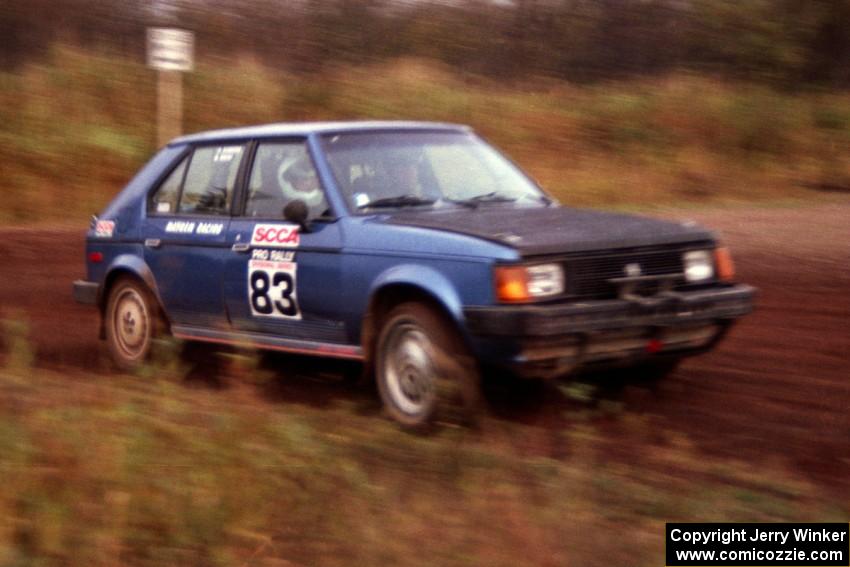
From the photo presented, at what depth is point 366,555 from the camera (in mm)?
3982

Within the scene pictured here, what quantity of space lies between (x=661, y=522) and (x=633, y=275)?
6.87 ft

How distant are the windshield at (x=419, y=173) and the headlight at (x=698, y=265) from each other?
113cm

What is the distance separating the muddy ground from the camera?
5.93m

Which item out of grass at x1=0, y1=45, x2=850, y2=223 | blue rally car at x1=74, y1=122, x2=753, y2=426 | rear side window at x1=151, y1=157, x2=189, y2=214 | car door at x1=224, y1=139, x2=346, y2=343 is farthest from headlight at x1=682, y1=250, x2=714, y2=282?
grass at x1=0, y1=45, x2=850, y2=223

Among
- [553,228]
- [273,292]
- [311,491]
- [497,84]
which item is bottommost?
[311,491]

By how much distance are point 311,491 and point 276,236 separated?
112 inches

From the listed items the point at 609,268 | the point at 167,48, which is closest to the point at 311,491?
the point at 609,268

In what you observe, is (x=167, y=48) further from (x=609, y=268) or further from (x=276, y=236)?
(x=609, y=268)

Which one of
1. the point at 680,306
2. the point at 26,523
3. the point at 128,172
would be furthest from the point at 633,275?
the point at 128,172

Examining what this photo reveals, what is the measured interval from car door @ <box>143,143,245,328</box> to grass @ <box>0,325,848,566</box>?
194 centimetres

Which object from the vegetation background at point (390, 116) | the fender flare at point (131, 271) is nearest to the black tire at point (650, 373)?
the vegetation background at point (390, 116)

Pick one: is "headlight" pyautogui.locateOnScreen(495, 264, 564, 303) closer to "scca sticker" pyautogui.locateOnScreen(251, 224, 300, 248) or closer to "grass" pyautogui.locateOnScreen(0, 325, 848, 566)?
"grass" pyautogui.locateOnScreen(0, 325, 848, 566)

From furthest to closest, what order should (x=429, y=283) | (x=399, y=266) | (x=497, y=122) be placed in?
(x=497, y=122), (x=399, y=266), (x=429, y=283)

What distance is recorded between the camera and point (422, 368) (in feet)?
20.9
